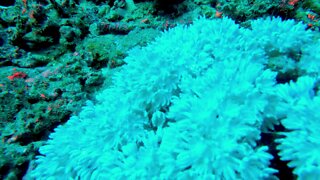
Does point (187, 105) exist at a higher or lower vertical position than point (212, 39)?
lower

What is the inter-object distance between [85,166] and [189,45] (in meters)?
1.40

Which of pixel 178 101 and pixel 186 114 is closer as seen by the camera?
pixel 186 114

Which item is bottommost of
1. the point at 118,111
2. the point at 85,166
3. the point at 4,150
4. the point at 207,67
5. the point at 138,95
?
the point at 4,150

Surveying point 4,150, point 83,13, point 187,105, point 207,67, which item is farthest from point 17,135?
point 83,13

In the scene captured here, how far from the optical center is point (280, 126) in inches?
65.5

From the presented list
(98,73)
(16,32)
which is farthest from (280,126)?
(16,32)

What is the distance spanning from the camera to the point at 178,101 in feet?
5.90

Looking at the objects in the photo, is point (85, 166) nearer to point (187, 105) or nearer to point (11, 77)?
point (187, 105)

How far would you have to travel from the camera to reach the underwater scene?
1.47 meters

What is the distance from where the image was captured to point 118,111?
6.51 ft

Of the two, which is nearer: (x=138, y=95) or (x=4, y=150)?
(x=138, y=95)

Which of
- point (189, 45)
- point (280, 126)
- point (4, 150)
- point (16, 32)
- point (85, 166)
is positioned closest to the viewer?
point (280, 126)

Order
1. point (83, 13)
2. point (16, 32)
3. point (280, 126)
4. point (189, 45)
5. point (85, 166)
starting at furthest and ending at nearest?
1. point (83, 13)
2. point (16, 32)
3. point (189, 45)
4. point (85, 166)
5. point (280, 126)

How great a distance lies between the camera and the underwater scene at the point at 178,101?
147cm
